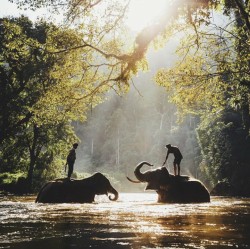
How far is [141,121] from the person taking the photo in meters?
91.1

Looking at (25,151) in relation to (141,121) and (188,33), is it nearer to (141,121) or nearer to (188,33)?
(188,33)

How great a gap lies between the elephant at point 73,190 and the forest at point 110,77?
3292 millimetres

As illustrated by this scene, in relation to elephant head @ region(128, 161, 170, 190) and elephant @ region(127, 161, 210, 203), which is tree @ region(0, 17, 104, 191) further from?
elephant @ region(127, 161, 210, 203)

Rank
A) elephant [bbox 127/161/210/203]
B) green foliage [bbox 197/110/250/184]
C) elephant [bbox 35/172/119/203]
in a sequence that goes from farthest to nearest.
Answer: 1. green foliage [bbox 197/110/250/184]
2. elephant [bbox 127/161/210/203]
3. elephant [bbox 35/172/119/203]

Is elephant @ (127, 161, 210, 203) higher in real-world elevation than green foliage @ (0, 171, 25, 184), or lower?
lower

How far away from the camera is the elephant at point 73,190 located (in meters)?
12.1

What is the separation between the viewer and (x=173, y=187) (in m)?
12.5

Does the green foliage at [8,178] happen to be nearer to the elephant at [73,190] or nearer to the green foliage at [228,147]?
the elephant at [73,190]

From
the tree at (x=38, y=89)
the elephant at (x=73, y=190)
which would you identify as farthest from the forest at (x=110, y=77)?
the elephant at (x=73, y=190)

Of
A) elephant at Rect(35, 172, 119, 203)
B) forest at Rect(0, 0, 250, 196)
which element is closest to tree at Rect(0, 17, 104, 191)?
forest at Rect(0, 0, 250, 196)

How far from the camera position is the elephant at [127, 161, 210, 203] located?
12453 millimetres

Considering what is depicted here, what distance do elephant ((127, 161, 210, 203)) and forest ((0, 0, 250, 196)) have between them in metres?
4.04

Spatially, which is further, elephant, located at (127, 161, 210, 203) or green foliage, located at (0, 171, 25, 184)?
green foliage, located at (0, 171, 25, 184)

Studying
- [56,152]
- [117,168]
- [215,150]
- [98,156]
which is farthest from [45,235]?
[98,156]
